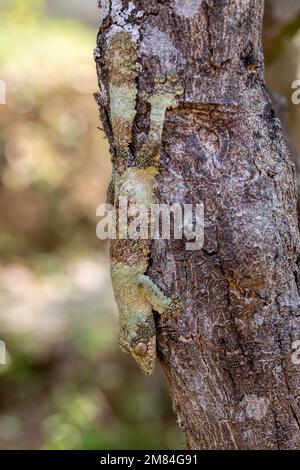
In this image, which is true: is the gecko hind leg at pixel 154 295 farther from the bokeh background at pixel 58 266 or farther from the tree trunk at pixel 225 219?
the bokeh background at pixel 58 266

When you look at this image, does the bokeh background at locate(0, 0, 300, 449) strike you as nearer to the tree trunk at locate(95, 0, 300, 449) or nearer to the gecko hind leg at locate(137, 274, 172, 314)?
the tree trunk at locate(95, 0, 300, 449)

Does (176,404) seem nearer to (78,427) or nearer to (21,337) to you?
(78,427)

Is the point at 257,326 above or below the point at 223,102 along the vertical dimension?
below

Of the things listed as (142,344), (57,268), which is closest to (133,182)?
(142,344)

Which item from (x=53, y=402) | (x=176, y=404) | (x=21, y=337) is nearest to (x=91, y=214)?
(x=21, y=337)

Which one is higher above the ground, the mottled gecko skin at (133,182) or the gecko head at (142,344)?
the mottled gecko skin at (133,182)

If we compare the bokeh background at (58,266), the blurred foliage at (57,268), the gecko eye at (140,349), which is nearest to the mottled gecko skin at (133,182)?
the gecko eye at (140,349)
